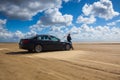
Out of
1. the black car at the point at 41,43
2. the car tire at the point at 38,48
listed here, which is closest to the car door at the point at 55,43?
the black car at the point at 41,43

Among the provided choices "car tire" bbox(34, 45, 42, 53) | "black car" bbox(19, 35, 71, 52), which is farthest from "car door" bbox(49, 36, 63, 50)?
"car tire" bbox(34, 45, 42, 53)

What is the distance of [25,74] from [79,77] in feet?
6.79

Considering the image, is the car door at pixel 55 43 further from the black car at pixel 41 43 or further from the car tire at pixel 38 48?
the car tire at pixel 38 48

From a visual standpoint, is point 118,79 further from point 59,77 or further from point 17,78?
point 17,78

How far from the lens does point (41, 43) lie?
18547 millimetres

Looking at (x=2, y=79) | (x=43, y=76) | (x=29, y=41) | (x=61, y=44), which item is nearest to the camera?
(x=2, y=79)

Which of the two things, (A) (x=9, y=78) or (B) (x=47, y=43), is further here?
(B) (x=47, y=43)

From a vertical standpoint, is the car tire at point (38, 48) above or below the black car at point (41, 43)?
below

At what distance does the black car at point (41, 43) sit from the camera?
18.0 metres

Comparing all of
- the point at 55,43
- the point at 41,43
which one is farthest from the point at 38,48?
the point at 55,43

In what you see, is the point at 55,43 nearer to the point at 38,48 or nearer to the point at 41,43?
the point at 41,43

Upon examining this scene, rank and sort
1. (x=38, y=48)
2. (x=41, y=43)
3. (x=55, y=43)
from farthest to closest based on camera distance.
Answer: (x=55, y=43) → (x=41, y=43) → (x=38, y=48)

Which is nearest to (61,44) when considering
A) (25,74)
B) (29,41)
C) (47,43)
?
(47,43)

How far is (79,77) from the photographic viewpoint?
7008mm
